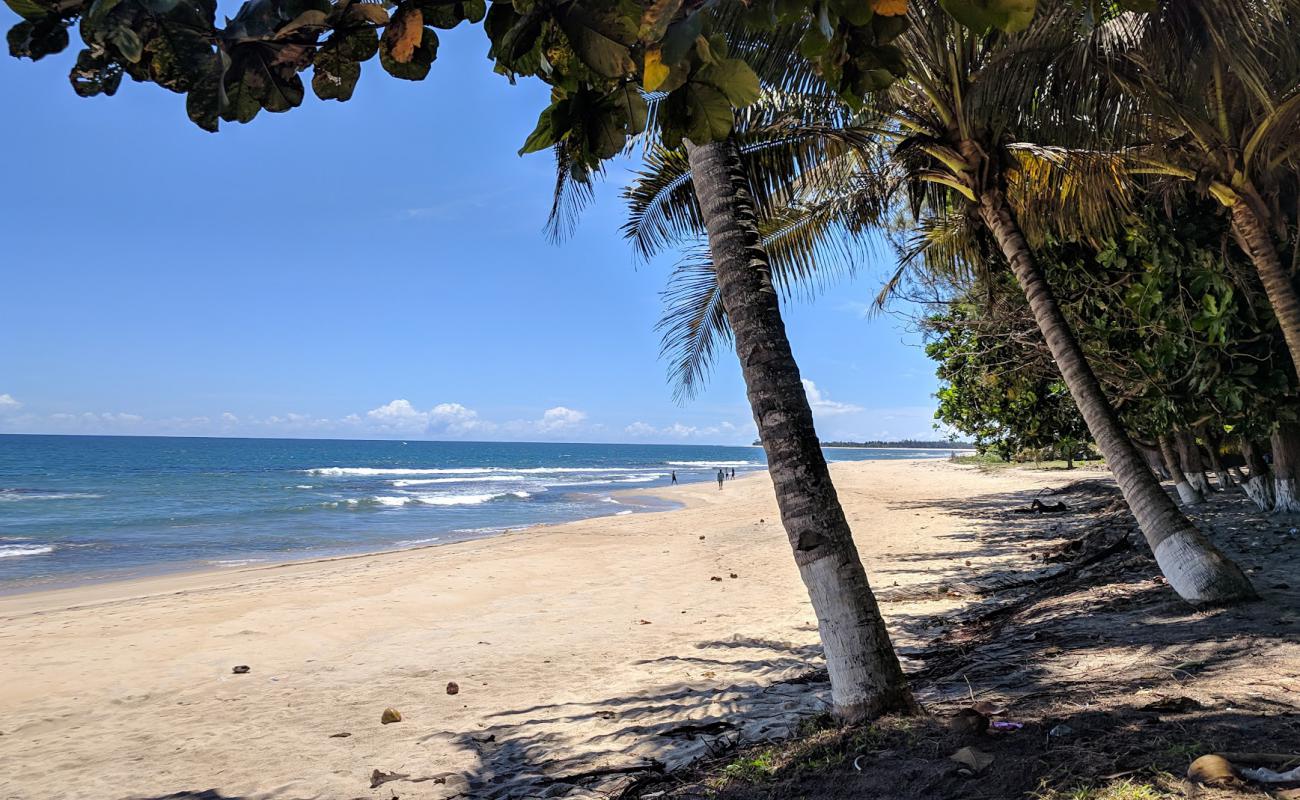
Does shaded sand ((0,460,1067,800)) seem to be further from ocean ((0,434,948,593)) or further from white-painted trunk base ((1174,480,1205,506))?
ocean ((0,434,948,593))

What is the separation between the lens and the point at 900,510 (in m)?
18.6

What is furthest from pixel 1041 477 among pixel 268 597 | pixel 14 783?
pixel 14 783

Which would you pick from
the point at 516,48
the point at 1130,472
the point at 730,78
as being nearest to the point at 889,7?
the point at 730,78

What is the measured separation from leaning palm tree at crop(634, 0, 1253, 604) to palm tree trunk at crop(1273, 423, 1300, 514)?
3656 mm

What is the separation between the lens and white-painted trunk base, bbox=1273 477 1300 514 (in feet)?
27.2

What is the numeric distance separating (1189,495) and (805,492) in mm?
11191

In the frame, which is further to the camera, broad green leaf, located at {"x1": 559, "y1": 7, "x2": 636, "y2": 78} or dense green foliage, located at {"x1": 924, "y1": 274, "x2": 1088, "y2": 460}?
dense green foliage, located at {"x1": 924, "y1": 274, "x2": 1088, "y2": 460}

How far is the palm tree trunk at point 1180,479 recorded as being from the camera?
11.2 meters

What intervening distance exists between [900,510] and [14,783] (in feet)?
57.8

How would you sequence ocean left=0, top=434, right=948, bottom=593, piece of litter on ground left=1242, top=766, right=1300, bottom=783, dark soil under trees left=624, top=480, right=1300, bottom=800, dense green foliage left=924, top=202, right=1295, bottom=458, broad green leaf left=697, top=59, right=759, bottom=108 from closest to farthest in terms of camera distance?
1. broad green leaf left=697, top=59, right=759, bottom=108
2. piece of litter on ground left=1242, top=766, right=1300, bottom=783
3. dark soil under trees left=624, top=480, right=1300, bottom=800
4. dense green foliage left=924, top=202, right=1295, bottom=458
5. ocean left=0, top=434, right=948, bottom=593

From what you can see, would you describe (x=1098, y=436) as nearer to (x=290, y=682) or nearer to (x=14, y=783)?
(x=290, y=682)

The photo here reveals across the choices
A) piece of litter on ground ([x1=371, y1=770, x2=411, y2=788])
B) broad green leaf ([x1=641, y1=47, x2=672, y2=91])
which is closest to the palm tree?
broad green leaf ([x1=641, y1=47, x2=672, y2=91])

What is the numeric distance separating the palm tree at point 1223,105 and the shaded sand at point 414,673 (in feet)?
13.6

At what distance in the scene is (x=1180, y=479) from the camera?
1161 centimetres
